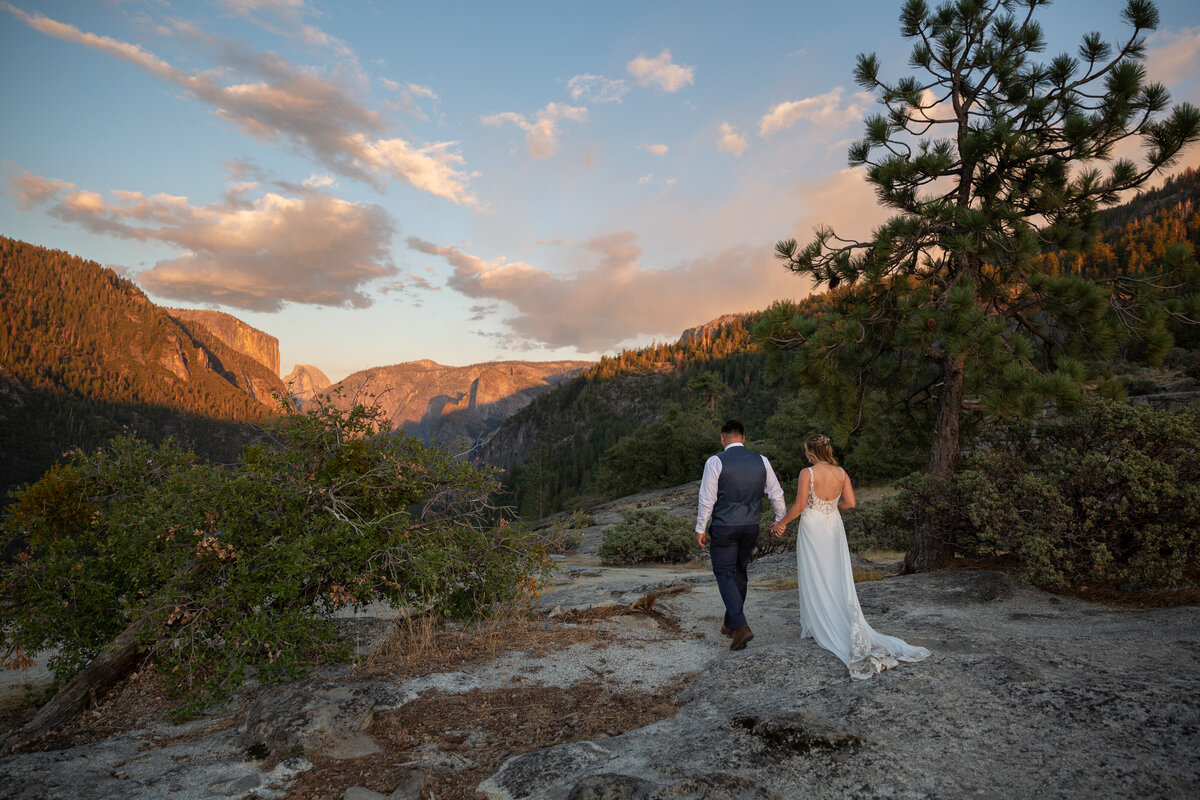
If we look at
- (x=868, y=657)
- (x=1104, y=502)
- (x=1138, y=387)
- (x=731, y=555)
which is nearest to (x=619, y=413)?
(x=1138, y=387)

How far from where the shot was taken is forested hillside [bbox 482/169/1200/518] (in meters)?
10.9

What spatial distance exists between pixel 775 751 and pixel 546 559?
4.68 m

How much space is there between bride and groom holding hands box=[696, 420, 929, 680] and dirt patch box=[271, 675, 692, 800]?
4.67 feet

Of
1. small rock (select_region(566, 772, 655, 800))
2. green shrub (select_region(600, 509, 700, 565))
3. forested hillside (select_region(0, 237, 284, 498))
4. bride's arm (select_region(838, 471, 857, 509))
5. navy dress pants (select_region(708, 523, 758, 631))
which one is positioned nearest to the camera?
small rock (select_region(566, 772, 655, 800))

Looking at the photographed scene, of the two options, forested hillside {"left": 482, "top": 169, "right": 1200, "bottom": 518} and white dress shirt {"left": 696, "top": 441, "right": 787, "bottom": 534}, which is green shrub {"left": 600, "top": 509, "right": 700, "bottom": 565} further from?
white dress shirt {"left": 696, "top": 441, "right": 787, "bottom": 534}

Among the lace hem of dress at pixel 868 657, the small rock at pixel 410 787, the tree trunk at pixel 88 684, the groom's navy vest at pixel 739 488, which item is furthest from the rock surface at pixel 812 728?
the groom's navy vest at pixel 739 488

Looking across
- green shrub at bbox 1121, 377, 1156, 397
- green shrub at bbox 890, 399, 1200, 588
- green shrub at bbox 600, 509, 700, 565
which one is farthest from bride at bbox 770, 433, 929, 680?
green shrub at bbox 1121, 377, 1156, 397

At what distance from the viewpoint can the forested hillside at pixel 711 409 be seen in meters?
10.9

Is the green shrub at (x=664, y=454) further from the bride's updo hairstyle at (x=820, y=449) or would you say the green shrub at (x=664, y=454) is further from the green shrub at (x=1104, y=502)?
the bride's updo hairstyle at (x=820, y=449)

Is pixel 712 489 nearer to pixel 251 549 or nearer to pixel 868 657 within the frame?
pixel 868 657

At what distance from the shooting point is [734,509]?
663 cm

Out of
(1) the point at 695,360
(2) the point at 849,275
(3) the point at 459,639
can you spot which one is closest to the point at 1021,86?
(2) the point at 849,275

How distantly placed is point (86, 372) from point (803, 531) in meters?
180

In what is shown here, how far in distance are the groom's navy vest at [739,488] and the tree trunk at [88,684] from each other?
6.09 m
